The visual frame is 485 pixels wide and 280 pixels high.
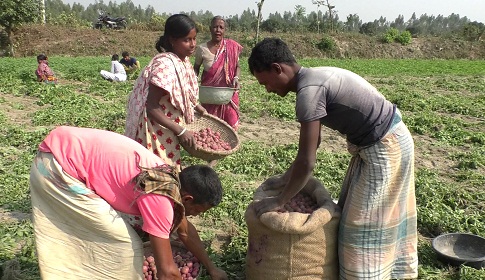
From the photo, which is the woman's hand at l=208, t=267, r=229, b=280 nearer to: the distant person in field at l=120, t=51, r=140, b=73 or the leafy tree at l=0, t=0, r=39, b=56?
the distant person in field at l=120, t=51, r=140, b=73

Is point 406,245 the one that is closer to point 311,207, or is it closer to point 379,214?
point 379,214

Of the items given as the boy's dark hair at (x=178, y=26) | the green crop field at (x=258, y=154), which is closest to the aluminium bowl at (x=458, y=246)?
the green crop field at (x=258, y=154)

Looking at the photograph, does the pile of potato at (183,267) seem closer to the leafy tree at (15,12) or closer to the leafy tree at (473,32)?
the leafy tree at (15,12)

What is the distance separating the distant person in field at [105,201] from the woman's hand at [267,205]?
52 centimetres

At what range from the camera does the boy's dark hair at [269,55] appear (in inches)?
96.7

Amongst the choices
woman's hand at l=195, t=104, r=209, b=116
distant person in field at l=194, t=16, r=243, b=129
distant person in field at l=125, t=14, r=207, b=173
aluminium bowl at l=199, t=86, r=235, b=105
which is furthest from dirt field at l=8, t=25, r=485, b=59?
distant person in field at l=125, t=14, r=207, b=173

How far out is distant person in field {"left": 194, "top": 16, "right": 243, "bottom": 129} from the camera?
5.41 metres

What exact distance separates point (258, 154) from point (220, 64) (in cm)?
129

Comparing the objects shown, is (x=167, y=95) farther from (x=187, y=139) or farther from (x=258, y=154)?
(x=258, y=154)

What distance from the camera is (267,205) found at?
2781 millimetres

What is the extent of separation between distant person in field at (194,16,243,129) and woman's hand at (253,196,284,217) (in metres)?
2.73

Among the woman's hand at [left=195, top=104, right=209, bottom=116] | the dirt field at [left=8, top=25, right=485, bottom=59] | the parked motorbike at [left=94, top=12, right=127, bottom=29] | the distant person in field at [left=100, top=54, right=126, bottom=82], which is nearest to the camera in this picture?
the woman's hand at [left=195, top=104, right=209, bottom=116]

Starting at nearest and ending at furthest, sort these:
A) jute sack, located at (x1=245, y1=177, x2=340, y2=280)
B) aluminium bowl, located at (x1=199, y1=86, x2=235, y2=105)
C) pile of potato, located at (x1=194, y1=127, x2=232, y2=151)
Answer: jute sack, located at (x1=245, y1=177, x2=340, y2=280)
pile of potato, located at (x1=194, y1=127, x2=232, y2=151)
aluminium bowl, located at (x1=199, y1=86, x2=235, y2=105)

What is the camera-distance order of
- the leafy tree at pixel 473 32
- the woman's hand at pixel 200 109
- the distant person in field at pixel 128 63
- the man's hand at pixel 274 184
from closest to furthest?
the man's hand at pixel 274 184 < the woman's hand at pixel 200 109 < the distant person in field at pixel 128 63 < the leafy tree at pixel 473 32
